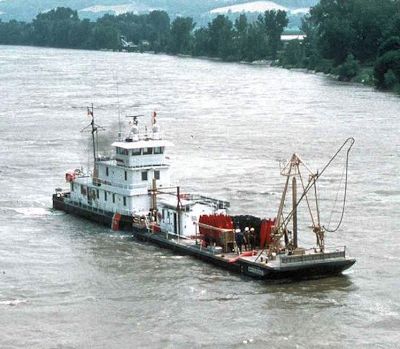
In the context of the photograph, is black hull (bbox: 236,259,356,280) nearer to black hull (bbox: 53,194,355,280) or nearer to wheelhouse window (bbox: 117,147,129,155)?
black hull (bbox: 53,194,355,280)

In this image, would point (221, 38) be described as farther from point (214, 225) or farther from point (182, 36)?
point (214, 225)

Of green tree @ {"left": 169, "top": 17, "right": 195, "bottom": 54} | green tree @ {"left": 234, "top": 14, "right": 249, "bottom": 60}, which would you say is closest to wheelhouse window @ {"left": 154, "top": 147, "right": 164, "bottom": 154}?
green tree @ {"left": 234, "top": 14, "right": 249, "bottom": 60}

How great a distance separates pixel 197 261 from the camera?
32812 mm

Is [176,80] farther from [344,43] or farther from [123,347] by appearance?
[123,347]

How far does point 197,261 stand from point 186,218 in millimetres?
2480

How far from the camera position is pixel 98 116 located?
237 feet

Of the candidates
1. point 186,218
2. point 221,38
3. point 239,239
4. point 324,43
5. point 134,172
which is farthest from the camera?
point 221,38

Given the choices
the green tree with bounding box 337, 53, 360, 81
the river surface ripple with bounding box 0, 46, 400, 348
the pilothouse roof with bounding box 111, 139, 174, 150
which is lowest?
the river surface ripple with bounding box 0, 46, 400, 348

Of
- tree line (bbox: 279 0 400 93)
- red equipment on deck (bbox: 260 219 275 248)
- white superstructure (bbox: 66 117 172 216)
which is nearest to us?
red equipment on deck (bbox: 260 219 275 248)

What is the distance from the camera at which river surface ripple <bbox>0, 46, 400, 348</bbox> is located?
87.9 ft

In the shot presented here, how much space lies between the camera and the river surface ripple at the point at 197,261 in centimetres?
2680

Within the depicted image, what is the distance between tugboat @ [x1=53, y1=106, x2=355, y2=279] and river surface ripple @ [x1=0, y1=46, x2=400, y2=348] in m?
0.48

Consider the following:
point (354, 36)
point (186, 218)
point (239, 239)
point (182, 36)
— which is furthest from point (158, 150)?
point (182, 36)

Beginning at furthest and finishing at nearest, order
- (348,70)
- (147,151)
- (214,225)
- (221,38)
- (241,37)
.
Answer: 1. (221,38)
2. (241,37)
3. (348,70)
4. (147,151)
5. (214,225)
